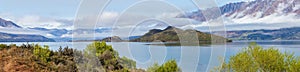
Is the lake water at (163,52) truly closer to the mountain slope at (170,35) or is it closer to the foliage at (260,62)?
the mountain slope at (170,35)

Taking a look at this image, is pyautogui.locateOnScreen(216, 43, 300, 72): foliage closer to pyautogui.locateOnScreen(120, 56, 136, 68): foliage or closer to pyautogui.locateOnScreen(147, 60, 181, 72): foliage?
pyautogui.locateOnScreen(147, 60, 181, 72): foliage

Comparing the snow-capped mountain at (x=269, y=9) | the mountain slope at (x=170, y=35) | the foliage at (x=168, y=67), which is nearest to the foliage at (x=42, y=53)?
the mountain slope at (x=170, y=35)

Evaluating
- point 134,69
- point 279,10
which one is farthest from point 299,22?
point 134,69

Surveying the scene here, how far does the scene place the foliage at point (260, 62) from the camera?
12562mm

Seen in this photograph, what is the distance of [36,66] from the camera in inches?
319

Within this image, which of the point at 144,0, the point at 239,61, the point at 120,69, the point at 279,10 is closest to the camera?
the point at 144,0

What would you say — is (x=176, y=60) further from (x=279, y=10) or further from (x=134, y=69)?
(x=279, y=10)

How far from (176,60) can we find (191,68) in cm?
270

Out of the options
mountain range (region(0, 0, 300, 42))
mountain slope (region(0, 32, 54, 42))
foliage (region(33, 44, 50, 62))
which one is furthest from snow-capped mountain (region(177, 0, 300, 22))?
foliage (region(33, 44, 50, 62))

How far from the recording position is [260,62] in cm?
1277

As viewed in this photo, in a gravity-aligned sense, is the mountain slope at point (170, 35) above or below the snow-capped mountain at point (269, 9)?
below

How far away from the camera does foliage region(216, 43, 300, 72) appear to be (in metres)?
12.6

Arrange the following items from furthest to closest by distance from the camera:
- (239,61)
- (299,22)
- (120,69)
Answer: (299,22)
(239,61)
(120,69)

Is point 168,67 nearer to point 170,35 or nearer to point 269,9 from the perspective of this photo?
point 170,35
